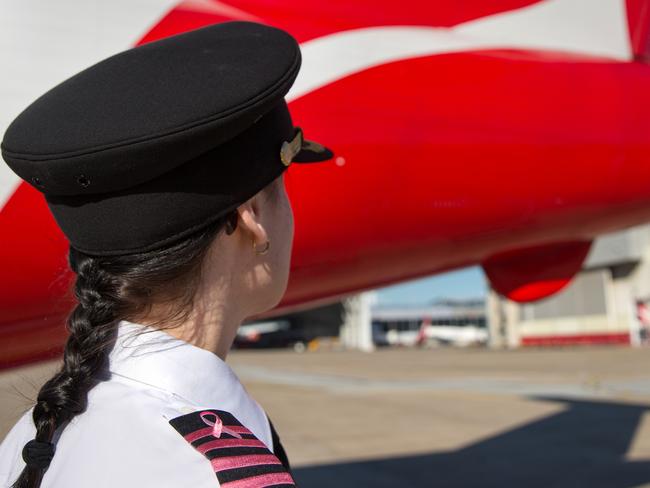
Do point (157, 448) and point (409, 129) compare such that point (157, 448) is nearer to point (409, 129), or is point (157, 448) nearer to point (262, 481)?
point (262, 481)

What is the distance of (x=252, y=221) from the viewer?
876 millimetres

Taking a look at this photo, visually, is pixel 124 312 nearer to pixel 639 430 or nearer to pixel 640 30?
pixel 640 30

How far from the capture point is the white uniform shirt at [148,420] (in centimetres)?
67

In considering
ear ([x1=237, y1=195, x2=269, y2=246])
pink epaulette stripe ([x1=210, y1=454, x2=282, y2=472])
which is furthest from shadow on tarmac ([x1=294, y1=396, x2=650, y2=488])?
pink epaulette stripe ([x1=210, y1=454, x2=282, y2=472])


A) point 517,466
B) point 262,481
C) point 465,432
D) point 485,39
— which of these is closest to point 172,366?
point 262,481

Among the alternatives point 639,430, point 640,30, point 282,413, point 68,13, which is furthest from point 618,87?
point 282,413

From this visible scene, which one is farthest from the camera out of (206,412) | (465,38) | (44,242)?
(465,38)

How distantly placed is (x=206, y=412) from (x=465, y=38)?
7.64 feet

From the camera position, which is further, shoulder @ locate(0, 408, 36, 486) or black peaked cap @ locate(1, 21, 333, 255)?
shoulder @ locate(0, 408, 36, 486)

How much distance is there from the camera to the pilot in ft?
2.35

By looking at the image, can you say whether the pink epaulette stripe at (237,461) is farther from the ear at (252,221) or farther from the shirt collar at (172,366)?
the ear at (252,221)

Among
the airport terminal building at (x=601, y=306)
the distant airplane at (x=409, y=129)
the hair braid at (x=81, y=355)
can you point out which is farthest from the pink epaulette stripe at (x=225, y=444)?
the airport terminal building at (x=601, y=306)

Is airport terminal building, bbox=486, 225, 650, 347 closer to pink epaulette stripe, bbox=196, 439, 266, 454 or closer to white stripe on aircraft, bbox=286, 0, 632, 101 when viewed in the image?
white stripe on aircraft, bbox=286, 0, 632, 101

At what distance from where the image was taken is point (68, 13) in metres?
2.13
